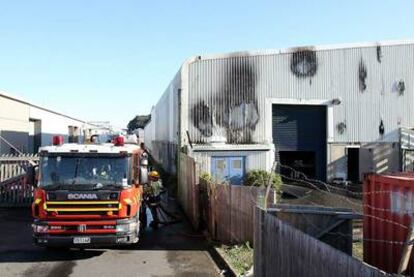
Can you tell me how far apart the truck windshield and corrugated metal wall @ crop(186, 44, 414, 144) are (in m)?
16.7

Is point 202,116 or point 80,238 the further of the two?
point 202,116

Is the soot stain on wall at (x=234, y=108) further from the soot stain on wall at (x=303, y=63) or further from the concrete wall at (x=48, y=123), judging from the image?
the concrete wall at (x=48, y=123)

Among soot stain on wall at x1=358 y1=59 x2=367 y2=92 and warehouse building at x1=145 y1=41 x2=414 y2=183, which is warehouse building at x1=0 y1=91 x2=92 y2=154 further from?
soot stain on wall at x1=358 y1=59 x2=367 y2=92

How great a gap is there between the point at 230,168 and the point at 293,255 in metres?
21.5

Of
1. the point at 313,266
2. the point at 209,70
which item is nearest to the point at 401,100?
the point at 209,70

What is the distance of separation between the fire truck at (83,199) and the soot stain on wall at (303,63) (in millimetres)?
19640

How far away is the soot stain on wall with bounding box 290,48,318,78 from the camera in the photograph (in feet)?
101

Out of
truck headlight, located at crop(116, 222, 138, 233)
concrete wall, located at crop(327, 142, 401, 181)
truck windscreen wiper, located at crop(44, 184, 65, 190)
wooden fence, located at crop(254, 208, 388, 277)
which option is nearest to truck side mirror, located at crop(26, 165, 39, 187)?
truck windscreen wiper, located at crop(44, 184, 65, 190)

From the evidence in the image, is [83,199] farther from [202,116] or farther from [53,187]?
[202,116]

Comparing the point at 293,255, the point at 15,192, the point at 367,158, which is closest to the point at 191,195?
the point at 15,192

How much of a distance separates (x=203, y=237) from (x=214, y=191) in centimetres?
139

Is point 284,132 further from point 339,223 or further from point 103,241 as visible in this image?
point 339,223

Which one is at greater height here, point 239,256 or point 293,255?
point 293,255

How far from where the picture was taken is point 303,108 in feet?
104
